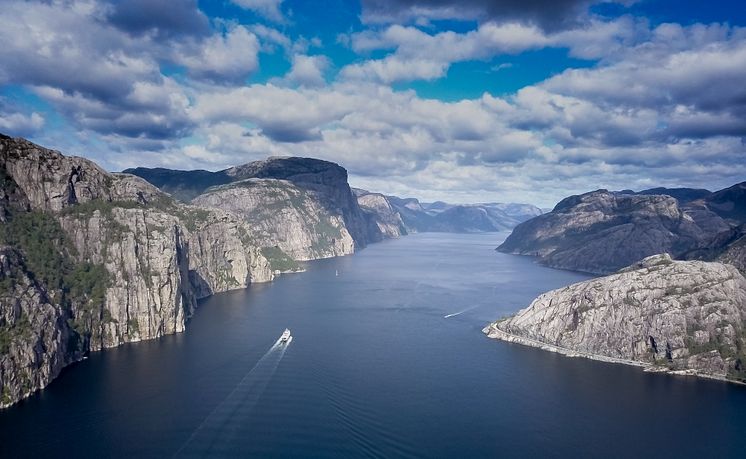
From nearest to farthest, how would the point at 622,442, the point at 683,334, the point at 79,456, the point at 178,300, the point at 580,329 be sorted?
1. the point at 79,456
2. the point at 622,442
3. the point at 683,334
4. the point at 580,329
5. the point at 178,300

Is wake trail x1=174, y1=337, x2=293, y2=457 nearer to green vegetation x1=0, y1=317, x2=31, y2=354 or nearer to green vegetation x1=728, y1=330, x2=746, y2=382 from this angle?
green vegetation x1=0, y1=317, x2=31, y2=354

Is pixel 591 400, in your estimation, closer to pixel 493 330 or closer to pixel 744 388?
pixel 744 388

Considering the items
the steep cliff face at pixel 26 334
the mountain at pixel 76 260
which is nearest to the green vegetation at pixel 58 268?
the mountain at pixel 76 260

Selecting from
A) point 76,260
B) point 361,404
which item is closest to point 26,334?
point 76,260

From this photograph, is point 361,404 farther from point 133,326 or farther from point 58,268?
point 58,268

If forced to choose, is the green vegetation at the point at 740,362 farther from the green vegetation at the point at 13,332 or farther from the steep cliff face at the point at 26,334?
the green vegetation at the point at 13,332

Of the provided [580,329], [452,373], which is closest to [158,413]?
[452,373]
